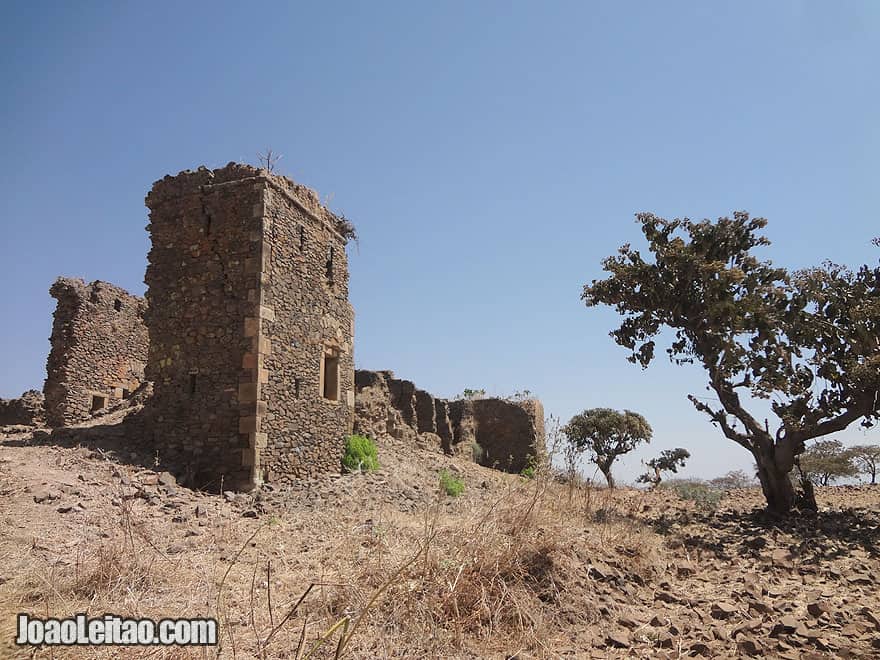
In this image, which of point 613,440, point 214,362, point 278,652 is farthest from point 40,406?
point 613,440

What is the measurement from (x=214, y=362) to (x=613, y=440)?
20080 mm

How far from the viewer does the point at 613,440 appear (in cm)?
2631

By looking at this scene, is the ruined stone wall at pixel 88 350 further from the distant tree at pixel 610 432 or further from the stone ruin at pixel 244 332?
the distant tree at pixel 610 432

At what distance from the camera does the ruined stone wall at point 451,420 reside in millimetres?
18078

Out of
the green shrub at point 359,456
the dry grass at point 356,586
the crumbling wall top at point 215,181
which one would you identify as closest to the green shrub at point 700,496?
the dry grass at point 356,586

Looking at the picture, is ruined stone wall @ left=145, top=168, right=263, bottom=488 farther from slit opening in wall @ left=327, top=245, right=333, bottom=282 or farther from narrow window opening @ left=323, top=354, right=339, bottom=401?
narrow window opening @ left=323, top=354, right=339, bottom=401

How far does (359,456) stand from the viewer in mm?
13516

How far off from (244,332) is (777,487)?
10970 millimetres

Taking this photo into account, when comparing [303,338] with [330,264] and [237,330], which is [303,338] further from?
[330,264]

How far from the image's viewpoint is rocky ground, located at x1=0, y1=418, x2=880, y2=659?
15.0 ft

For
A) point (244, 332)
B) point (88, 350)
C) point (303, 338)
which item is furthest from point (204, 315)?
point (88, 350)

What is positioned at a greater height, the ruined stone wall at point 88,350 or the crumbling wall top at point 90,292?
the crumbling wall top at point 90,292

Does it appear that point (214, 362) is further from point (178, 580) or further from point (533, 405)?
point (533, 405)

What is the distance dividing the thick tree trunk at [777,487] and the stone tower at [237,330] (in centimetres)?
906
